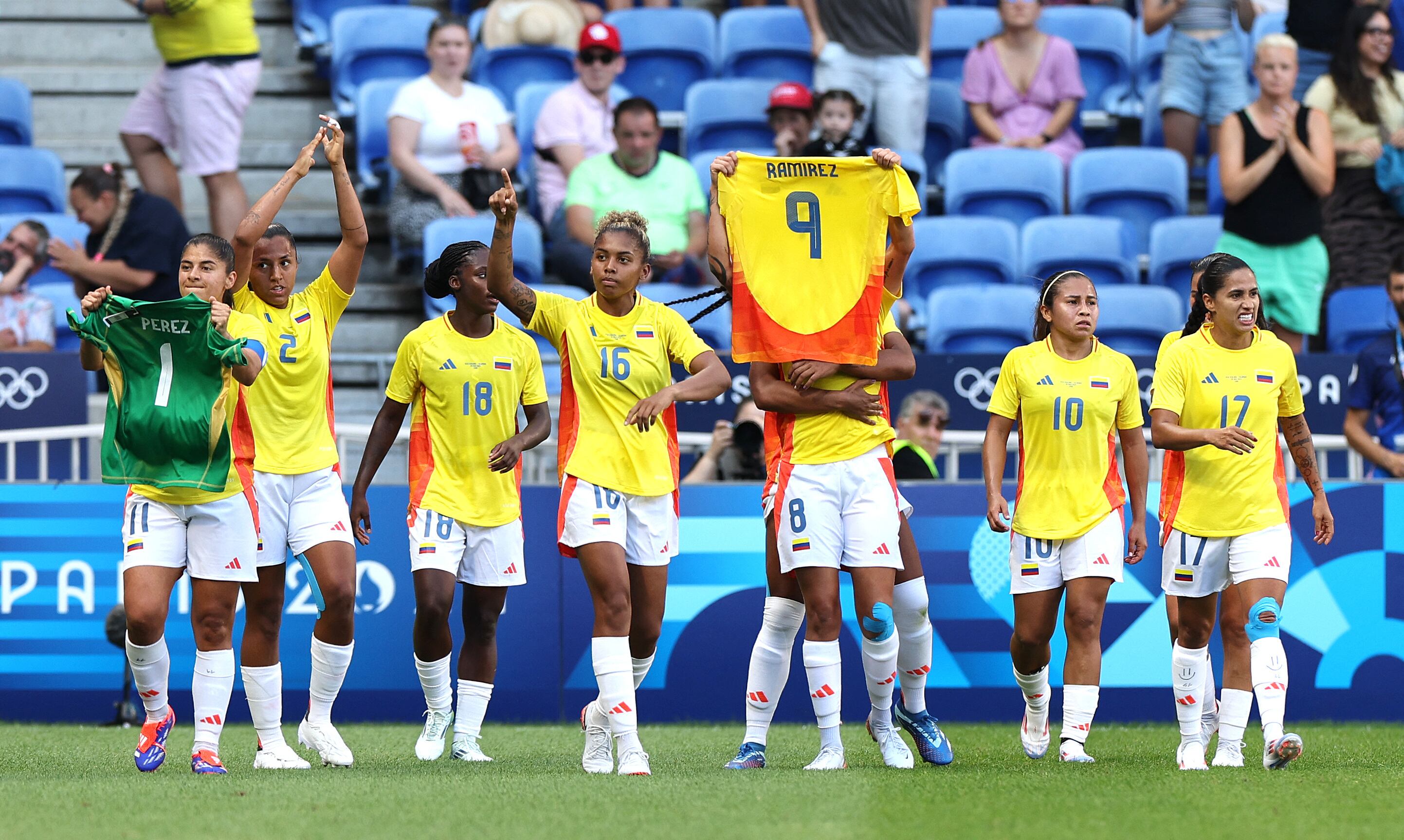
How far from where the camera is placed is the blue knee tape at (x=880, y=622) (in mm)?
6477

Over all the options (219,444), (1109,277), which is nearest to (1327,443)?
(1109,277)

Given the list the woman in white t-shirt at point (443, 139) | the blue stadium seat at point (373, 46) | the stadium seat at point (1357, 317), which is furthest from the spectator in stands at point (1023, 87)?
the blue stadium seat at point (373, 46)

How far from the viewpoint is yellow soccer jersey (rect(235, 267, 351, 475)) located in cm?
696

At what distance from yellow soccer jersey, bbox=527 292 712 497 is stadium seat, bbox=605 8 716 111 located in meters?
7.23

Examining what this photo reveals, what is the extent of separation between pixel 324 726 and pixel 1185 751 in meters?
3.51

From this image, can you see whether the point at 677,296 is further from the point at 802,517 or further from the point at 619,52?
the point at 802,517

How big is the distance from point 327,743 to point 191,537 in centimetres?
111

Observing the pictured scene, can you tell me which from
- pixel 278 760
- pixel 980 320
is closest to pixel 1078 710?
pixel 278 760

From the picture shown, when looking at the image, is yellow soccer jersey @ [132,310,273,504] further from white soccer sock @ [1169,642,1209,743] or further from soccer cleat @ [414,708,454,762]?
white soccer sock @ [1169,642,1209,743]

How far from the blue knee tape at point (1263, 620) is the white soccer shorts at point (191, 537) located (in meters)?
3.91

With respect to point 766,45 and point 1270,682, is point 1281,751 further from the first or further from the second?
point 766,45

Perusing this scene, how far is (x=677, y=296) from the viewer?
11016 mm

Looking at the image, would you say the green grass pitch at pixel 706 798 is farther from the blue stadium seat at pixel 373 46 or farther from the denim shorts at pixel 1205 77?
the blue stadium seat at pixel 373 46

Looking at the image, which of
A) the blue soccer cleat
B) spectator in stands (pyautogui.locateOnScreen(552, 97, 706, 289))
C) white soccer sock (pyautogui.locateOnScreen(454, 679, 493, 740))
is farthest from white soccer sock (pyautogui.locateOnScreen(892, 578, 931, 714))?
spectator in stands (pyautogui.locateOnScreen(552, 97, 706, 289))
